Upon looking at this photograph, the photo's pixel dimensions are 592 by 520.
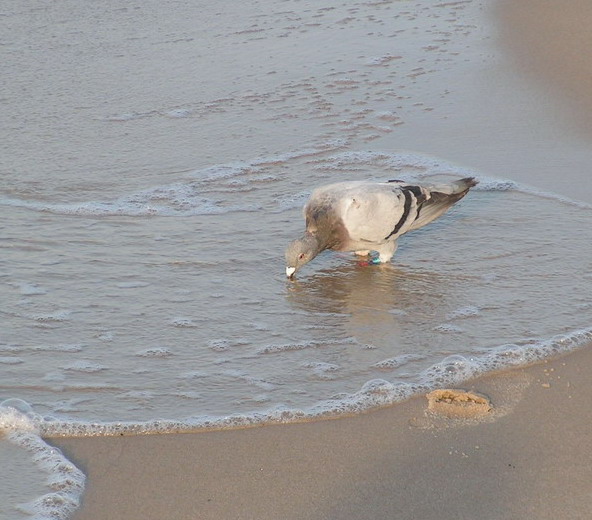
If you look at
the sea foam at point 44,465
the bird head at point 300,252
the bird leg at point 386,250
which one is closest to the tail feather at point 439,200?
the bird leg at point 386,250

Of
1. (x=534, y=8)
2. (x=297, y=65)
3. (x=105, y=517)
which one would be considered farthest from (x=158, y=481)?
(x=534, y=8)

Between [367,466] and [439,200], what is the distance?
2.88 metres

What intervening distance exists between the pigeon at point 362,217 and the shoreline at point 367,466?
1783mm

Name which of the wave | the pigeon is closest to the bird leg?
the pigeon

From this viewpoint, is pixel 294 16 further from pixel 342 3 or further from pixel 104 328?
pixel 104 328

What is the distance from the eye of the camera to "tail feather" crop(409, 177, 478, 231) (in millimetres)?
6699

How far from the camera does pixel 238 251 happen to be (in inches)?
263

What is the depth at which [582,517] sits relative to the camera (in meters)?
3.81

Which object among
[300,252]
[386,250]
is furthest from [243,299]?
[386,250]

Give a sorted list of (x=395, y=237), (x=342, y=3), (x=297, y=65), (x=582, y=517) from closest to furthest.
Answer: (x=582, y=517), (x=395, y=237), (x=297, y=65), (x=342, y=3)

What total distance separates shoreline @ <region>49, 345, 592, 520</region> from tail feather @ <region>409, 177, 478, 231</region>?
2069 millimetres

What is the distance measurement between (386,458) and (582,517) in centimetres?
80

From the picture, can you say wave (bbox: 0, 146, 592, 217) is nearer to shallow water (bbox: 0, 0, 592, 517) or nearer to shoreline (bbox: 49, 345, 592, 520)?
shallow water (bbox: 0, 0, 592, 517)

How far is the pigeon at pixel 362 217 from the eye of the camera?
20.9ft
